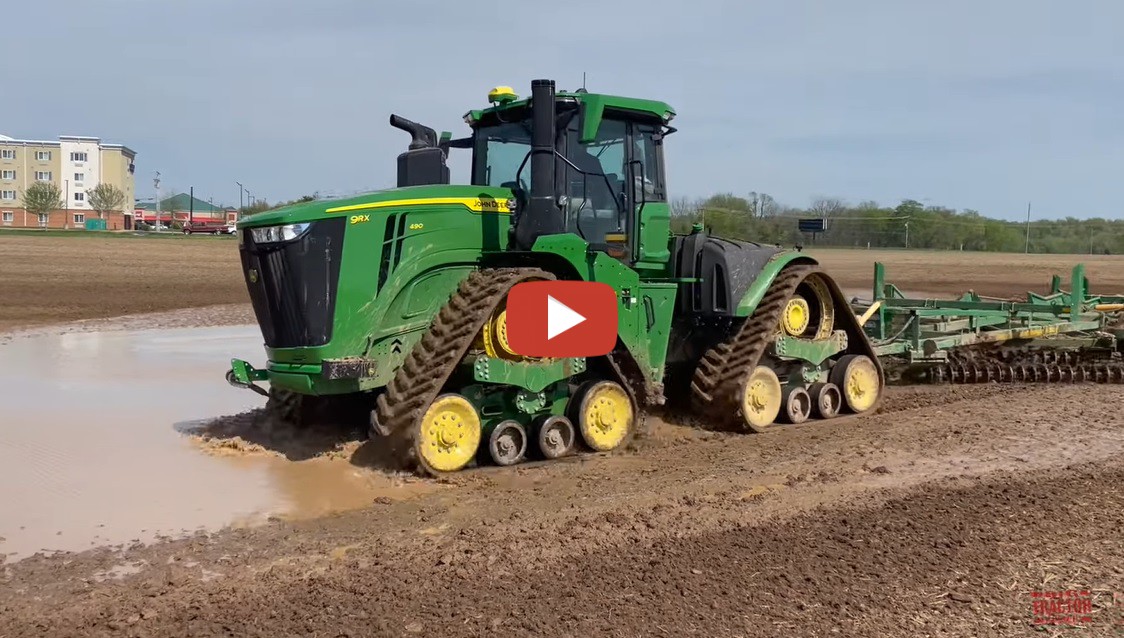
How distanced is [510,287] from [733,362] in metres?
2.67

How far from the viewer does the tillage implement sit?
6898 millimetres

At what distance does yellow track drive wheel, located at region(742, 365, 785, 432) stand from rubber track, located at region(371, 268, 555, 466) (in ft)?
9.22

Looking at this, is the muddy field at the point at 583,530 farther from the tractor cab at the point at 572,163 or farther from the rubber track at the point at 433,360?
the tractor cab at the point at 572,163

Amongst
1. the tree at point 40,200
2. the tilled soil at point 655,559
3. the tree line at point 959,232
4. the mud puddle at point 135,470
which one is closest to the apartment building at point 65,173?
the tree at point 40,200

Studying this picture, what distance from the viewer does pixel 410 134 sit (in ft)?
28.8

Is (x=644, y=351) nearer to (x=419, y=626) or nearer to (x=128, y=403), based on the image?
(x=419, y=626)

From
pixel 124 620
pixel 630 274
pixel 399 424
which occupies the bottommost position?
pixel 124 620

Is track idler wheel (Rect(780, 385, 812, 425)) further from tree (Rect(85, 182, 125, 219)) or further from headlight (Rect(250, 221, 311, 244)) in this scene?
tree (Rect(85, 182, 125, 219))

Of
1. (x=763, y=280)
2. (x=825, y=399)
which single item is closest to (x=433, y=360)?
(x=763, y=280)

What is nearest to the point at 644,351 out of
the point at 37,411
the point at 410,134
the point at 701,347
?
the point at 701,347

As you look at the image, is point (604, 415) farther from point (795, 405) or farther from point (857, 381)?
point (857, 381)

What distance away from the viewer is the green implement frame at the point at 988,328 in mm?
11133

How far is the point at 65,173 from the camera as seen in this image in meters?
106

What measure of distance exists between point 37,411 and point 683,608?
24.4ft
